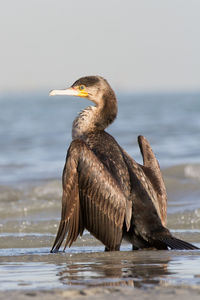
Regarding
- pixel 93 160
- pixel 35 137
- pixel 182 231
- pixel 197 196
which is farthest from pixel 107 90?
pixel 35 137

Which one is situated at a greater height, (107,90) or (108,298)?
(107,90)

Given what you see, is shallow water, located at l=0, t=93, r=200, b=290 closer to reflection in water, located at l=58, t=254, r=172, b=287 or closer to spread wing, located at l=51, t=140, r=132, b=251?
reflection in water, located at l=58, t=254, r=172, b=287

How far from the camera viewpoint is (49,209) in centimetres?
1090

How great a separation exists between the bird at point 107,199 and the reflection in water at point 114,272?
1.49 feet

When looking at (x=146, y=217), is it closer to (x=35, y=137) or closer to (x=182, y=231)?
(x=182, y=231)

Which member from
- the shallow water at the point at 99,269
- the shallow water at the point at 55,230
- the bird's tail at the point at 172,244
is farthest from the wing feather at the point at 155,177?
the shallow water at the point at 99,269

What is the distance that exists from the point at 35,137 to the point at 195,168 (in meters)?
12.9

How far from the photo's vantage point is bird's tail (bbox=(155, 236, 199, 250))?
683cm

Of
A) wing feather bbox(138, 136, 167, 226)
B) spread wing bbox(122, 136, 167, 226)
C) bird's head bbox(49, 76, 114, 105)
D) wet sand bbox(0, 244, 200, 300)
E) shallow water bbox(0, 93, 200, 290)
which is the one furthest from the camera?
bird's head bbox(49, 76, 114, 105)

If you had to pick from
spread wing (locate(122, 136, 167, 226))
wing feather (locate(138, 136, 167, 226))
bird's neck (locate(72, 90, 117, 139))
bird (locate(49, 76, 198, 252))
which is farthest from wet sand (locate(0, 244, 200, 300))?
bird's neck (locate(72, 90, 117, 139))

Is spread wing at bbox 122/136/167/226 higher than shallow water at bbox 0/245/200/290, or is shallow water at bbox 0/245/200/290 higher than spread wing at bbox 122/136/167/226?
spread wing at bbox 122/136/167/226

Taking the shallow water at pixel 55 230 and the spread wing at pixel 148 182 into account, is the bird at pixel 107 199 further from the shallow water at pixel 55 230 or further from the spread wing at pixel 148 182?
the shallow water at pixel 55 230

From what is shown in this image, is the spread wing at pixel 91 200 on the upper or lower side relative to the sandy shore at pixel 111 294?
upper

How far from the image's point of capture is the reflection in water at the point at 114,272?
539 centimetres
